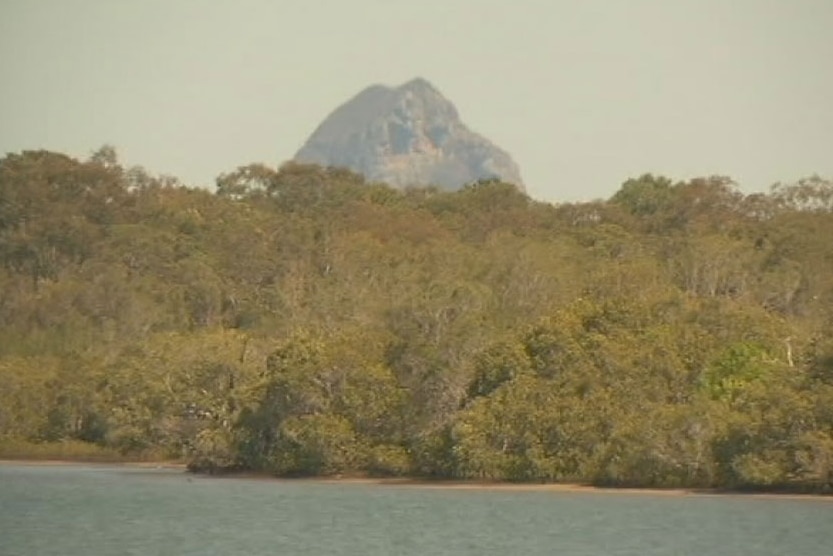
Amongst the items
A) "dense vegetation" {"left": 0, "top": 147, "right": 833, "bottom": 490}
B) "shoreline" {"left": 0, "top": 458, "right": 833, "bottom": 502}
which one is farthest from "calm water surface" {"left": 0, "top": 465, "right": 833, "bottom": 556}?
"dense vegetation" {"left": 0, "top": 147, "right": 833, "bottom": 490}

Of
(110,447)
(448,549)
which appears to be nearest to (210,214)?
(110,447)

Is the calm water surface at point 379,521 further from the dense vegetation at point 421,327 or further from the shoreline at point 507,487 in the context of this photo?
the dense vegetation at point 421,327

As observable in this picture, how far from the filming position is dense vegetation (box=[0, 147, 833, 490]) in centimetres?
5731

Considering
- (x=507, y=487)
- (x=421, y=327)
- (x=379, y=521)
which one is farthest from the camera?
(x=421, y=327)

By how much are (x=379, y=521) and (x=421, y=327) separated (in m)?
19.2

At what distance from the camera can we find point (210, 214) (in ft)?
345

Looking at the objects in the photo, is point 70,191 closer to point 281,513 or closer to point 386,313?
point 386,313

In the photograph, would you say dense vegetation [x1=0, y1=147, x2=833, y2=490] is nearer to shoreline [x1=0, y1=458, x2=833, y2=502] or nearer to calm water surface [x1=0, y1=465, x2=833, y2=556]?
shoreline [x1=0, y1=458, x2=833, y2=502]

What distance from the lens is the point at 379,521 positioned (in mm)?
45969

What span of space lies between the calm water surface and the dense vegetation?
2059 mm

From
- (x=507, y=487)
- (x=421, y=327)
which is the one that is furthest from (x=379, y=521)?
(x=421, y=327)

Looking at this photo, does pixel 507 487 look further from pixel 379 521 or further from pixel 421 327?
pixel 379 521

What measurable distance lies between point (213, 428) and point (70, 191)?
47103mm

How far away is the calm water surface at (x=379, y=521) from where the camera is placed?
39.2m
